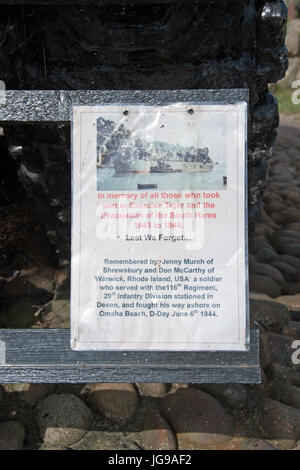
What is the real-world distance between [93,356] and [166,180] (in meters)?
0.59

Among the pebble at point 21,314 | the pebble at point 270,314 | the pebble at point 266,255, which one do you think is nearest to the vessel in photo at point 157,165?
the pebble at point 270,314

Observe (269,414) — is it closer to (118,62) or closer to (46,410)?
(46,410)

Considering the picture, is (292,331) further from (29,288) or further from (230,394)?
(29,288)

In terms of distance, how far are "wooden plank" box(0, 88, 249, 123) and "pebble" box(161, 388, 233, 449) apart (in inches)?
42.7

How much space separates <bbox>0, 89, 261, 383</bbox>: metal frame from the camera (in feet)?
4.80

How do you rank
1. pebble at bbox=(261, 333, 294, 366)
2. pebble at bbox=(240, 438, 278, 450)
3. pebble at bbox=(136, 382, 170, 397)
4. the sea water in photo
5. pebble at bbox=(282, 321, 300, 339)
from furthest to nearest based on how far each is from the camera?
pebble at bbox=(282, 321, 300, 339) → pebble at bbox=(261, 333, 294, 366) → pebble at bbox=(136, 382, 170, 397) → pebble at bbox=(240, 438, 278, 450) → the sea water in photo

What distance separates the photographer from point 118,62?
5.99 ft

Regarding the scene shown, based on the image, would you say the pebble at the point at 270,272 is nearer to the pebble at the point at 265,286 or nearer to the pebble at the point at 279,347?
the pebble at the point at 265,286

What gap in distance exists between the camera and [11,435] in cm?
174

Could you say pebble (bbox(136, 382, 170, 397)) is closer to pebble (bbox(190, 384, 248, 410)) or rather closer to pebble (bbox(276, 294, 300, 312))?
pebble (bbox(190, 384, 248, 410))

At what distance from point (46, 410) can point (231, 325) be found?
0.82m

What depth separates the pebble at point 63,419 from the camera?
176 cm

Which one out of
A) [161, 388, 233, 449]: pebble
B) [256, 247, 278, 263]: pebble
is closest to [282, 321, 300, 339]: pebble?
[161, 388, 233, 449]: pebble

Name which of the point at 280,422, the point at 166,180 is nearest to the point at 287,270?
the point at 280,422
